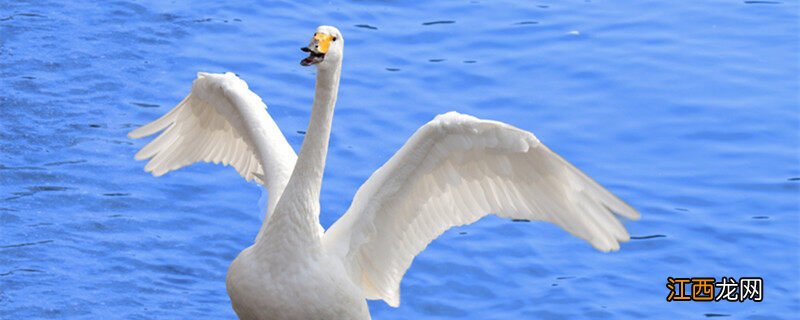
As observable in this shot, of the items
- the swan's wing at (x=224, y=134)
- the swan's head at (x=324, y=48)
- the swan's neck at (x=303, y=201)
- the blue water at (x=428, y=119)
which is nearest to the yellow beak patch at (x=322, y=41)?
the swan's head at (x=324, y=48)

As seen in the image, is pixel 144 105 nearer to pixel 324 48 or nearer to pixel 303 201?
pixel 303 201

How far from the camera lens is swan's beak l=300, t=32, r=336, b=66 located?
472 centimetres

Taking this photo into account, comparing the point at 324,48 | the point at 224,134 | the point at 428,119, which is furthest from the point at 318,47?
the point at 428,119

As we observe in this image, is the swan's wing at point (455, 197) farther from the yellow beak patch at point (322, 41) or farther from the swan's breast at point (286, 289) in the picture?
the yellow beak patch at point (322, 41)

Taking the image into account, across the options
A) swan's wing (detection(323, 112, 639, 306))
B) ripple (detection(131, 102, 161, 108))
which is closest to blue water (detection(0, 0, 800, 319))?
ripple (detection(131, 102, 161, 108))

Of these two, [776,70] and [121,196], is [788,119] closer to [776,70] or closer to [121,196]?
[776,70]

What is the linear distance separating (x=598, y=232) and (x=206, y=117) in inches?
78.4

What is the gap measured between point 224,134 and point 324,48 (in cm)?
155

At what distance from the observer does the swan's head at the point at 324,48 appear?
4.73 meters

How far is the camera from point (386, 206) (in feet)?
17.3

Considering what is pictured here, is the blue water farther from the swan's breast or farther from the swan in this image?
the swan's breast

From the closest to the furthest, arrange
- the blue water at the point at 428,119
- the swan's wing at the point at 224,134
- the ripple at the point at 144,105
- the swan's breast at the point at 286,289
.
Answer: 1. the swan's breast at the point at 286,289
2. the swan's wing at the point at 224,134
3. the blue water at the point at 428,119
4. the ripple at the point at 144,105

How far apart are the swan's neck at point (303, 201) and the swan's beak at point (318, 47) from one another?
12.2 inches

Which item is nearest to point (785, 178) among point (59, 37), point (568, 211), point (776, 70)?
point (776, 70)
